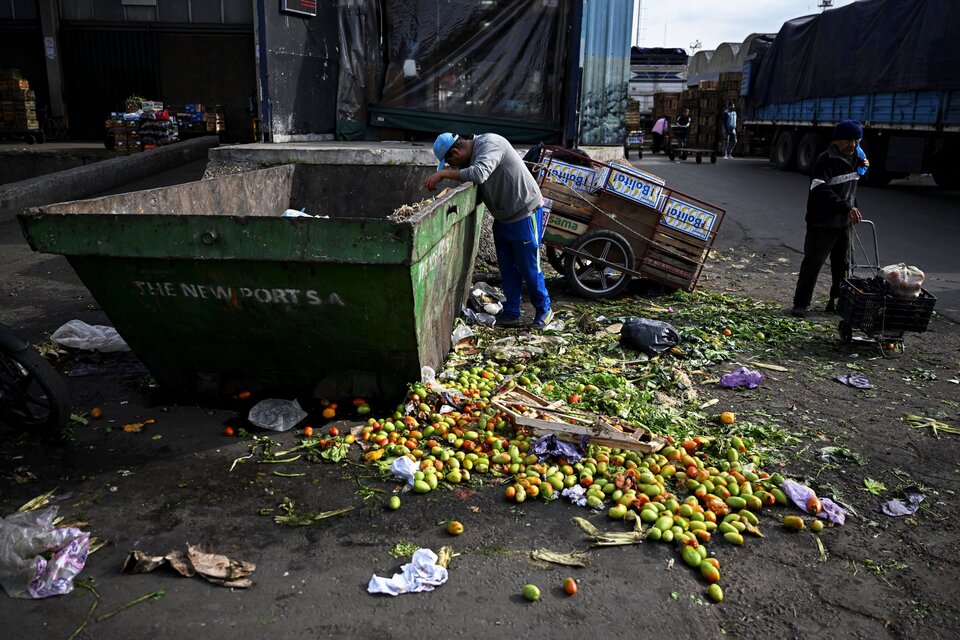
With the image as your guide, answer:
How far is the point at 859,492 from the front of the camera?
12.7 feet

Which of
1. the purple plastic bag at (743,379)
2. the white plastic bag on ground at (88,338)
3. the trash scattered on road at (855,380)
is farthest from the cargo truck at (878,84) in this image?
the white plastic bag on ground at (88,338)

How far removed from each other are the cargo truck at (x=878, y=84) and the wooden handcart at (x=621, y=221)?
10227 mm

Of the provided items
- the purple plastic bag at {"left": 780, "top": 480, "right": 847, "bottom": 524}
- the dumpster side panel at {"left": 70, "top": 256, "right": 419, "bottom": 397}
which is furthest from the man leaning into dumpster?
the purple plastic bag at {"left": 780, "top": 480, "right": 847, "bottom": 524}

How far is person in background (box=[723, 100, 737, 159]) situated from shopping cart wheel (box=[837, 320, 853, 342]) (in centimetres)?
2203

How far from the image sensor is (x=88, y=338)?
5641 millimetres

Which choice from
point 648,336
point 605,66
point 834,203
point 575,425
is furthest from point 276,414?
point 605,66

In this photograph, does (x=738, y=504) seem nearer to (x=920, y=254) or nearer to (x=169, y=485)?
(x=169, y=485)

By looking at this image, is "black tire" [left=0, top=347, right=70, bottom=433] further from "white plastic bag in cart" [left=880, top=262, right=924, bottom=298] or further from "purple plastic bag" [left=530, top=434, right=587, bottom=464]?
"white plastic bag in cart" [left=880, top=262, right=924, bottom=298]

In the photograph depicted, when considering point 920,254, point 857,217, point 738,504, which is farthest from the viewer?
point 920,254

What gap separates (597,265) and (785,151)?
17.3 m

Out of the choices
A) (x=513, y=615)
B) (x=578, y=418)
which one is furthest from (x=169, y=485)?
(x=578, y=418)

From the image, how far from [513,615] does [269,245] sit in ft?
7.11

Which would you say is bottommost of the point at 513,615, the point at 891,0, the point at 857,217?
the point at 513,615

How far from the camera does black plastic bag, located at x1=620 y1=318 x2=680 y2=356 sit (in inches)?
229
